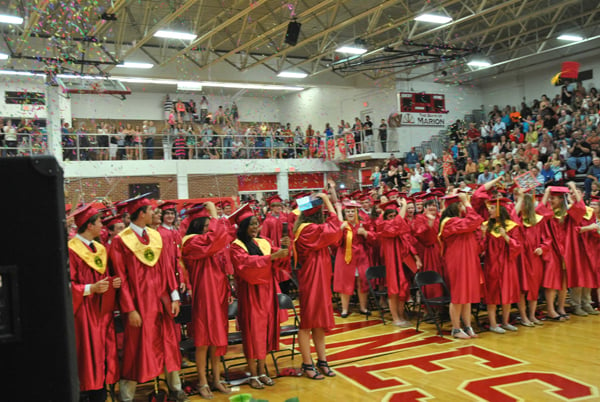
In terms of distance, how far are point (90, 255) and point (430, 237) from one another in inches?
178

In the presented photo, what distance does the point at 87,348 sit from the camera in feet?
13.9

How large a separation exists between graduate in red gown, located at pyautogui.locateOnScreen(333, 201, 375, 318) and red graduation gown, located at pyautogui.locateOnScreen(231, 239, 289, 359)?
3.00 m

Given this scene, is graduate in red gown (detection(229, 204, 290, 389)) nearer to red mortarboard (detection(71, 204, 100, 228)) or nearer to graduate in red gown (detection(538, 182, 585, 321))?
red mortarboard (detection(71, 204, 100, 228))

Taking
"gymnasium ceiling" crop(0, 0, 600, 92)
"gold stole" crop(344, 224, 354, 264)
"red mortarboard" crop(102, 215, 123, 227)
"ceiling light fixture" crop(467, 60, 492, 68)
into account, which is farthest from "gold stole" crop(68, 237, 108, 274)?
"ceiling light fixture" crop(467, 60, 492, 68)

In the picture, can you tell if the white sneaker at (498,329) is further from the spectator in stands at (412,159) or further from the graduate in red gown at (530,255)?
the spectator in stands at (412,159)

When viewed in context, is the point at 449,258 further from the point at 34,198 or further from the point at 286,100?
the point at 286,100

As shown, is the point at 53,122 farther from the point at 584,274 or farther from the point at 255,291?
the point at 584,274

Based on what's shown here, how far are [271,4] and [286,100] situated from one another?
9.51 metres

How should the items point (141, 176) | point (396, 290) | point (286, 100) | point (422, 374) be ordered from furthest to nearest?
point (286, 100)
point (141, 176)
point (396, 290)
point (422, 374)

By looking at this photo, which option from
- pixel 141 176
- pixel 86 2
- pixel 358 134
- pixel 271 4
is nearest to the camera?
Result: pixel 86 2

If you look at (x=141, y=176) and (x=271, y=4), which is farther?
(x=141, y=176)

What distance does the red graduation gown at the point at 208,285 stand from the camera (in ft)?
15.7

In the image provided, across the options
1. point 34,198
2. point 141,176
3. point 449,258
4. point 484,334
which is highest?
point 141,176

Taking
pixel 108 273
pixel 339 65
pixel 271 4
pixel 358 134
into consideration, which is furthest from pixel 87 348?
pixel 358 134
